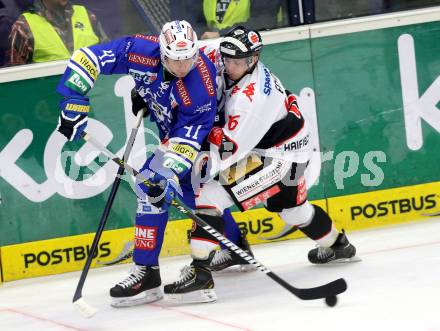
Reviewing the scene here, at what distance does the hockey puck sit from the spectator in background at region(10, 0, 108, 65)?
2.25 meters

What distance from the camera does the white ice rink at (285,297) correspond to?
4426 mm

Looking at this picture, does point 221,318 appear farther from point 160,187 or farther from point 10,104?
point 10,104

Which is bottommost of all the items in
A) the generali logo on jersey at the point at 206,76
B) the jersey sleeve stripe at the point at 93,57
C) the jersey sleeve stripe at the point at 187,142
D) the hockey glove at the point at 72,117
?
the jersey sleeve stripe at the point at 187,142

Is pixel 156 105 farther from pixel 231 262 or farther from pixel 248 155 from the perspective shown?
pixel 231 262

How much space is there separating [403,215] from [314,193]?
583 mm

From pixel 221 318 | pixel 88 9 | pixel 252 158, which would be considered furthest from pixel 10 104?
pixel 221 318

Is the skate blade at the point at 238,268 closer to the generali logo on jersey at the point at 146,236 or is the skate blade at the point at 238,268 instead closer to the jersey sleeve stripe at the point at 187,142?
the generali logo on jersey at the point at 146,236

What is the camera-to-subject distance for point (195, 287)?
4.94 m

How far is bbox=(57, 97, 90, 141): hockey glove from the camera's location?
15.6 feet

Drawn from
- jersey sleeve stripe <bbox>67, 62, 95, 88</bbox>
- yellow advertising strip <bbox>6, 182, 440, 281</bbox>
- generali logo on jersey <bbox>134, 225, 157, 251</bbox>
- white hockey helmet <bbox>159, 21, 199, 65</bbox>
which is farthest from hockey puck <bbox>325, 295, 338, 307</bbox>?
yellow advertising strip <bbox>6, 182, 440, 281</bbox>

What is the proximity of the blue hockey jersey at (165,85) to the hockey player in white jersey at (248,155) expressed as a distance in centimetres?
17

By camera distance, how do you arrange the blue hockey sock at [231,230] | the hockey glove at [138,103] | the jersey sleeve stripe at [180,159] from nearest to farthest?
the jersey sleeve stripe at [180,159], the hockey glove at [138,103], the blue hockey sock at [231,230]

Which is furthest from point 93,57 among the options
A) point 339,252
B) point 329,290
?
point 339,252

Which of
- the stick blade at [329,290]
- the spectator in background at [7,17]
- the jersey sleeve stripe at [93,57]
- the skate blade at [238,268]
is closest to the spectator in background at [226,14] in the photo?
the spectator in background at [7,17]
